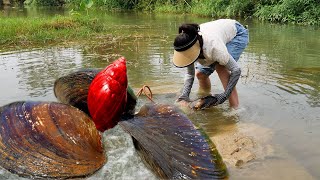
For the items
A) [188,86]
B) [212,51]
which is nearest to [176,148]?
[212,51]

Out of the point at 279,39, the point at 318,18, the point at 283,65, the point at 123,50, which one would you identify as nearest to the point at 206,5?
the point at 318,18

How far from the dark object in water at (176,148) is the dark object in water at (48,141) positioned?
313mm

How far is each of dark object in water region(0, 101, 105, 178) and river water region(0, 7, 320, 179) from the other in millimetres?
129

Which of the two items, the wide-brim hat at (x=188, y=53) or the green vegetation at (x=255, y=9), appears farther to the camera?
the green vegetation at (x=255, y=9)

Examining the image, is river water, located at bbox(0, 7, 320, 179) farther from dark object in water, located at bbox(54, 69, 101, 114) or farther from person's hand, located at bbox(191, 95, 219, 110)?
dark object in water, located at bbox(54, 69, 101, 114)

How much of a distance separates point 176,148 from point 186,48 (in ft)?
4.14

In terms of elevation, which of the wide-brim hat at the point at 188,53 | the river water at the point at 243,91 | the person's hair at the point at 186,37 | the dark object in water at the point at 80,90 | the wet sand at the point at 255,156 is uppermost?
the person's hair at the point at 186,37

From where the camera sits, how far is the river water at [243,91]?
286 cm

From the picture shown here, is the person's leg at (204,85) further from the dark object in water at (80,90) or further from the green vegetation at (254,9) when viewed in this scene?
the green vegetation at (254,9)

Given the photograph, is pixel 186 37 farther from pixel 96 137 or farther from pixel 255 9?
pixel 255 9

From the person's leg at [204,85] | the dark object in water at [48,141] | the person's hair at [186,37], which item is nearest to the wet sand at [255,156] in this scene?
the person's hair at [186,37]

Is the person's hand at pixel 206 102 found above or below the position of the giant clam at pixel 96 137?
below

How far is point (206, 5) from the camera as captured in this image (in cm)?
2012

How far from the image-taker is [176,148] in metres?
2.40
